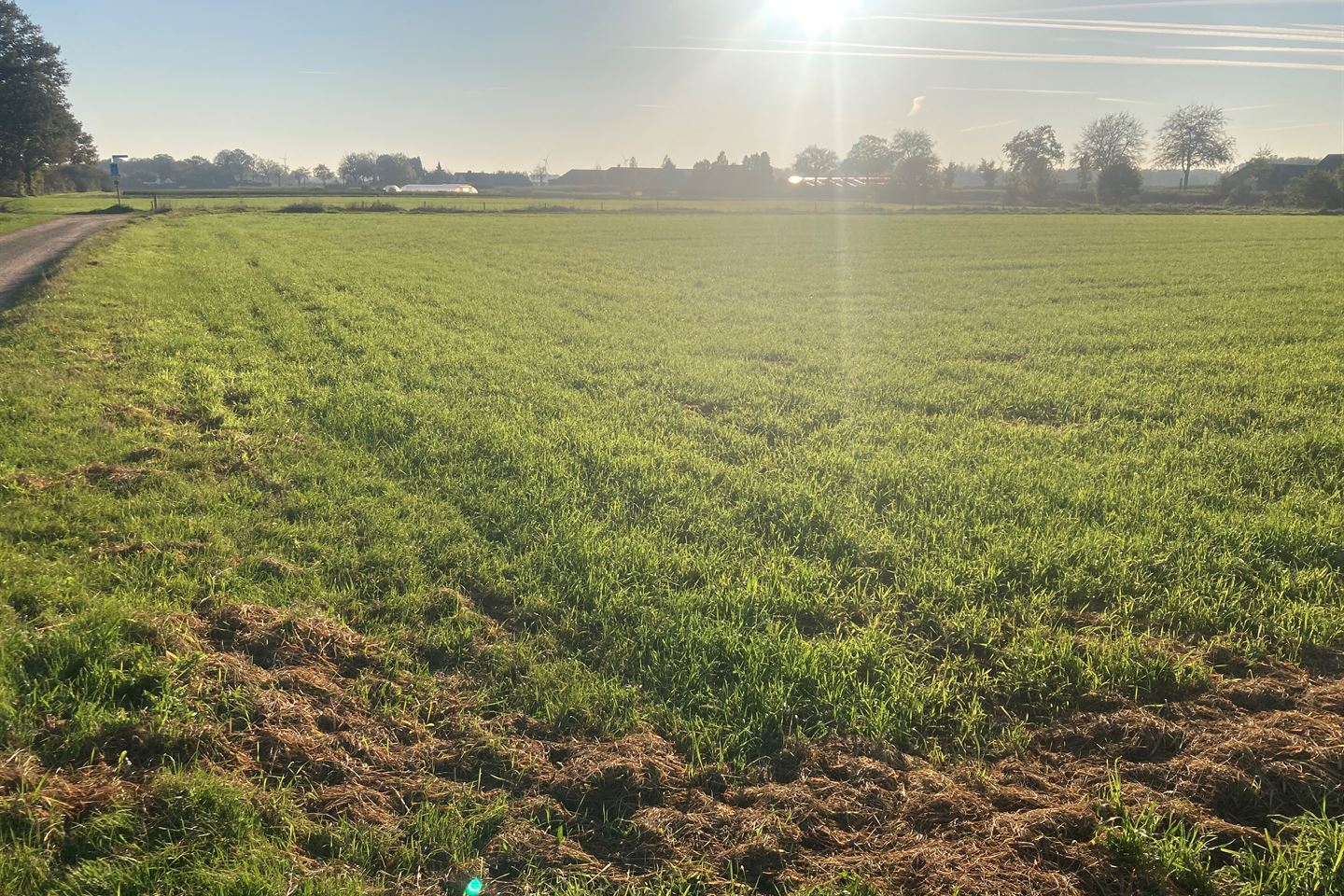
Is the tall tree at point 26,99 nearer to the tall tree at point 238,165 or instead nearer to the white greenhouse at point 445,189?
the white greenhouse at point 445,189

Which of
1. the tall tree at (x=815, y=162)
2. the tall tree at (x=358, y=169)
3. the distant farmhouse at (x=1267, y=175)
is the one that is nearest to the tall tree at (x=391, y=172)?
the tall tree at (x=358, y=169)

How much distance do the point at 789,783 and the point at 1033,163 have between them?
140m

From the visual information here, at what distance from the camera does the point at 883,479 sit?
7.16 m

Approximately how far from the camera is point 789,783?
3561 mm

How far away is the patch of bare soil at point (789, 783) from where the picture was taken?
10.2ft

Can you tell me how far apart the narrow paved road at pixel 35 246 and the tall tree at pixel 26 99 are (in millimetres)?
39294

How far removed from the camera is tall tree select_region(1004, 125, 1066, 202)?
375 ft

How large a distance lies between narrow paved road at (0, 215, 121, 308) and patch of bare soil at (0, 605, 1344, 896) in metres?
16.6

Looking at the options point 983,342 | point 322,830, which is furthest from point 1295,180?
point 322,830

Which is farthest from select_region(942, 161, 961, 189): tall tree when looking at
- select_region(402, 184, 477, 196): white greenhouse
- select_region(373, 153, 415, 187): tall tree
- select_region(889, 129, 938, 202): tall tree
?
select_region(373, 153, 415, 187): tall tree

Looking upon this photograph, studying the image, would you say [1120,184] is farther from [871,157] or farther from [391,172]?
[391,172]

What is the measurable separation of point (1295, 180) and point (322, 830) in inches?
4590

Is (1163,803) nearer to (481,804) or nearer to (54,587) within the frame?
(481,804)

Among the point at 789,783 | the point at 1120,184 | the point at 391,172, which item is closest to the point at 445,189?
the point at 391,172
